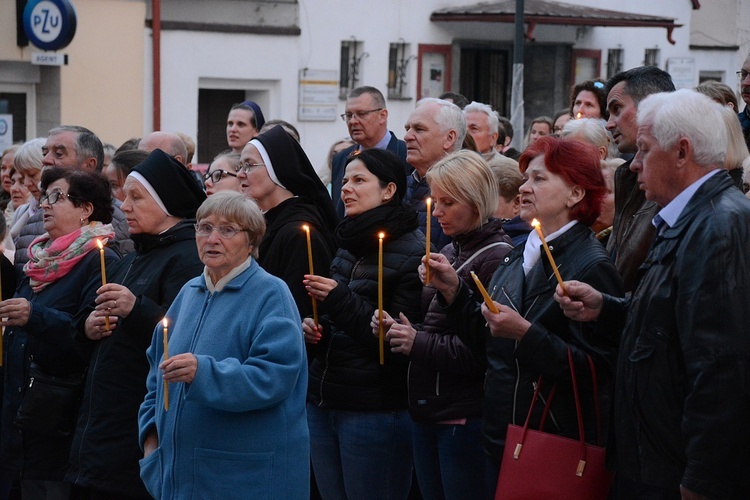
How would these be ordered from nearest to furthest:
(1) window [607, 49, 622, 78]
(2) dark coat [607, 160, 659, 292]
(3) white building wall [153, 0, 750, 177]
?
1. (2) dark coat [607, 160, 659, 292]
2. (3) white building wall [153, 0, 750, 177]
3. (1) window [607, 49, 622, 78]

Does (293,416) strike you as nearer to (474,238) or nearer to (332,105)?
(474,238)

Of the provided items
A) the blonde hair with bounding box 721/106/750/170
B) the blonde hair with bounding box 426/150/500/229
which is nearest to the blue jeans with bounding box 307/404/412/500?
the blonde hair with bounding box 426/150/500/229

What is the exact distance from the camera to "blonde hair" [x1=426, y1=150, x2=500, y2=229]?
5.43 metres

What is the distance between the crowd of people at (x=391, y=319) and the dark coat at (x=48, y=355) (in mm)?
12

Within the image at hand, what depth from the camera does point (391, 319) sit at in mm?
5363

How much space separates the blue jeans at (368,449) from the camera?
567 cm

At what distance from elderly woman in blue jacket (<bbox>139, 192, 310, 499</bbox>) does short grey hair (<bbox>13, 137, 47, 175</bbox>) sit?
3911mm

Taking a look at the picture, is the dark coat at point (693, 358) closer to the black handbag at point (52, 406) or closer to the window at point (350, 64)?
the black handbag at point (52, 406)

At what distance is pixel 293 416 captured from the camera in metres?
4.86

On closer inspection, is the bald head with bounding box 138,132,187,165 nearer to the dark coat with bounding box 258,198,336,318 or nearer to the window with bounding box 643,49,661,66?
the dark coat with bounding box 258,198,336,318

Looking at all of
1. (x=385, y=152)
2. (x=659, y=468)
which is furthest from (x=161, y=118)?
(x=659, y=468)

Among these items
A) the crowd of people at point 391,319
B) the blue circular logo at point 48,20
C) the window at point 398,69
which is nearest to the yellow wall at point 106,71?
the blue circular logo at point 48,20

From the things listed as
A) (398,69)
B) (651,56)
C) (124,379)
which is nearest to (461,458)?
(124,379)

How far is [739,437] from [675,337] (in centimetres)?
38
